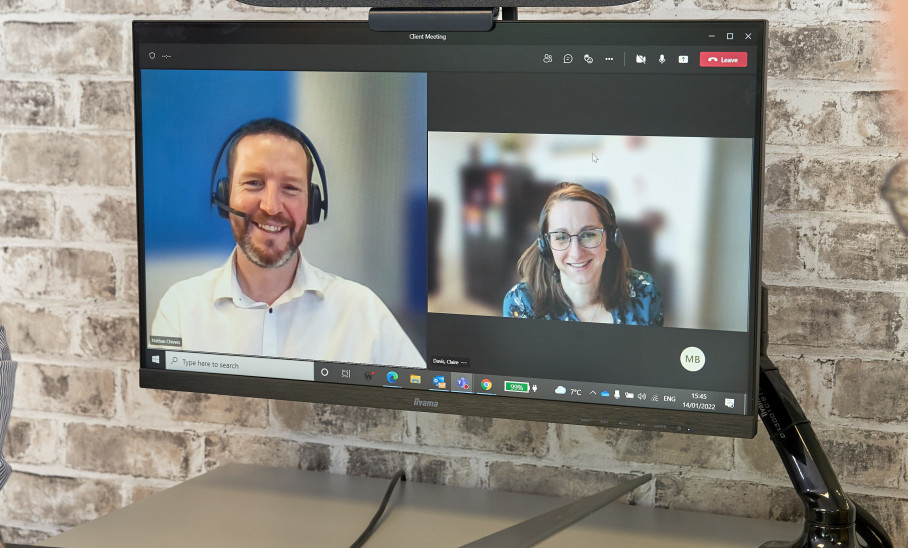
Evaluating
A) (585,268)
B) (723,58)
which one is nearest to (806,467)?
(585,268)

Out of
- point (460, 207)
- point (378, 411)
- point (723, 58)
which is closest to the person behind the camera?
point (723, 58)

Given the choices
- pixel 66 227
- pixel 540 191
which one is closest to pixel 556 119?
pixel 540 191

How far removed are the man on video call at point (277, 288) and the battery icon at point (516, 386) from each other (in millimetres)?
114

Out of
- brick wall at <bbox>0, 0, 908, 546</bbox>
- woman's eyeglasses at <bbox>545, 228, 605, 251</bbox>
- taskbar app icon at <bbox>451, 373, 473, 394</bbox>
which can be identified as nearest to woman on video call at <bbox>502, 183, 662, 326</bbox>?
woman's eyeglasses at <bbox>545, 228, 605, 251</bbox>

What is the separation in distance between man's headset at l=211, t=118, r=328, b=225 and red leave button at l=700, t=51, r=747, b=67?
0.49 meters

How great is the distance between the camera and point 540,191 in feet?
3.58

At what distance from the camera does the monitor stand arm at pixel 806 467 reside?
3.27 ft

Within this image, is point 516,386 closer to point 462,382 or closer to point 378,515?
point 462,382

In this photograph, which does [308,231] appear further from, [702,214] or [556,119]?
[702,214]

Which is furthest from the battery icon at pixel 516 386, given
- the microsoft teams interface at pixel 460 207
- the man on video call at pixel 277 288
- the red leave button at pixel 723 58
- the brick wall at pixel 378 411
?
the red leave button at pixel 723 58

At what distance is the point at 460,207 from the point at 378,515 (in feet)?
1.44

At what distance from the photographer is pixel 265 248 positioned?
1.20 m

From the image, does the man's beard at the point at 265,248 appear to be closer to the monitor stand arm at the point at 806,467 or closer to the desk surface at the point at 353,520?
the desk surface at the point at 353,520

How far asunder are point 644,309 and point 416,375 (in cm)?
31
